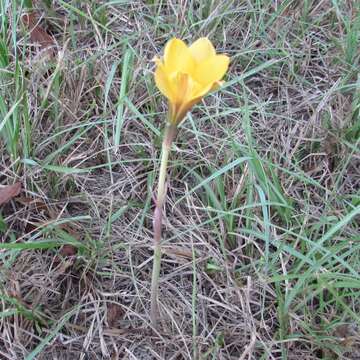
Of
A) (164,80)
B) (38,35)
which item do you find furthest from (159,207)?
(38,35)

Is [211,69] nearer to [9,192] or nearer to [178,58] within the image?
[178,58]

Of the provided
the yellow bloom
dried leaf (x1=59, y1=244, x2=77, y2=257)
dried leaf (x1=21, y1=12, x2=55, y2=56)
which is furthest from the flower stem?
dried leaf (x1=21, y1=12, x2=55, y2=56)

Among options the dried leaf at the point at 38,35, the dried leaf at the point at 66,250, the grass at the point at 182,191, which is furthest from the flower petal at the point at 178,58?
the dried leaf at the point at 38,35

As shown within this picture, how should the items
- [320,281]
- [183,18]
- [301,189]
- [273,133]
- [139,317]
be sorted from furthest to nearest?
[183,18]
[273,133]
[301,189]
[139,317]
[320,281]

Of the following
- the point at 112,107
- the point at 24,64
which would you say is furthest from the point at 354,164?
the point at 24,64

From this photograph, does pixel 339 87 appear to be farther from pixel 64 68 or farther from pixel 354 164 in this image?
pixel 64 68

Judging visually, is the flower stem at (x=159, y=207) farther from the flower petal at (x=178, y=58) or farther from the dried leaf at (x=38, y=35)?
the dried leaf at (x=38, y=35)

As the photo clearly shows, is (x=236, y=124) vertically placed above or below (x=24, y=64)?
below

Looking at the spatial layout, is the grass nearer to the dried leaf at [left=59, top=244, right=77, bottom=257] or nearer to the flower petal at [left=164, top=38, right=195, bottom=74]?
the dried leaf at [left=59, top=244, right=77, bottom=257]
